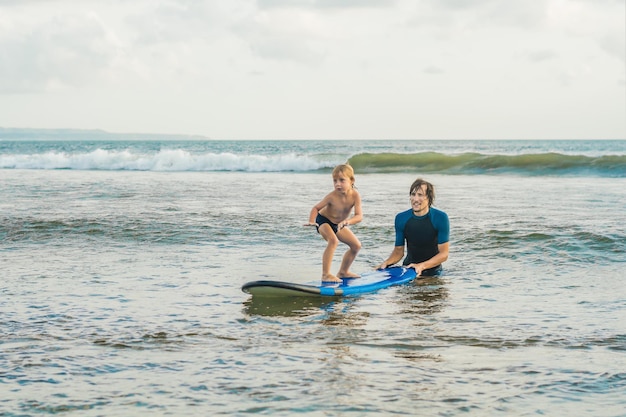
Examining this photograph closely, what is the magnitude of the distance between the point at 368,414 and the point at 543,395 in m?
1.14

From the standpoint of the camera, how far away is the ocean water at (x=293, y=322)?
463 cm

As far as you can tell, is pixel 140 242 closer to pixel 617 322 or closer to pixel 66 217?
pixel 66 217

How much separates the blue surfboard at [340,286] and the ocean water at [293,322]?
0.11m

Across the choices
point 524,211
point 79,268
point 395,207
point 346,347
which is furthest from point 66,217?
point 346,347

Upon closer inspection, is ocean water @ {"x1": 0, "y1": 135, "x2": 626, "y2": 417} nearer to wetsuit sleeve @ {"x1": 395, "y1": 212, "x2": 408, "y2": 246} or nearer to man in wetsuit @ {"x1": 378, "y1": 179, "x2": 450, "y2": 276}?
man in wetsuit @ {"x1": 378, "y1": 179, "x2": 450, "y2": 276}

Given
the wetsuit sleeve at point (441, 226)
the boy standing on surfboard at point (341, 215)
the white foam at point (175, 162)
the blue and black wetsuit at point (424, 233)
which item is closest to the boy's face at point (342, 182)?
the boy standing on surfboard at point (341, 215)

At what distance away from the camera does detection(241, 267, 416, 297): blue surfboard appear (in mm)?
7496

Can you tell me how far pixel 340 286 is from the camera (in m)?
7.91

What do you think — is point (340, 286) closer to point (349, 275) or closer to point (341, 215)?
point (349, 275)

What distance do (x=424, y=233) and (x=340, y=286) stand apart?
148 centimetres

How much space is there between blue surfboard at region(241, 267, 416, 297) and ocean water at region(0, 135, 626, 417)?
0.11 meters

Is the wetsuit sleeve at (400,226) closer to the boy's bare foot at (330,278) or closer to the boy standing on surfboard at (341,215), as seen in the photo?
the boy standing on surfboard at (341,215)

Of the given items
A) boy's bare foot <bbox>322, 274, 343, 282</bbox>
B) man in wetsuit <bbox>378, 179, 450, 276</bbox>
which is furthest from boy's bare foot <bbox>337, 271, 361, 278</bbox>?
man in wetsuit <bbox>378, 179, 450, 276</bbox>

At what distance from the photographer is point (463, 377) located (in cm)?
499
